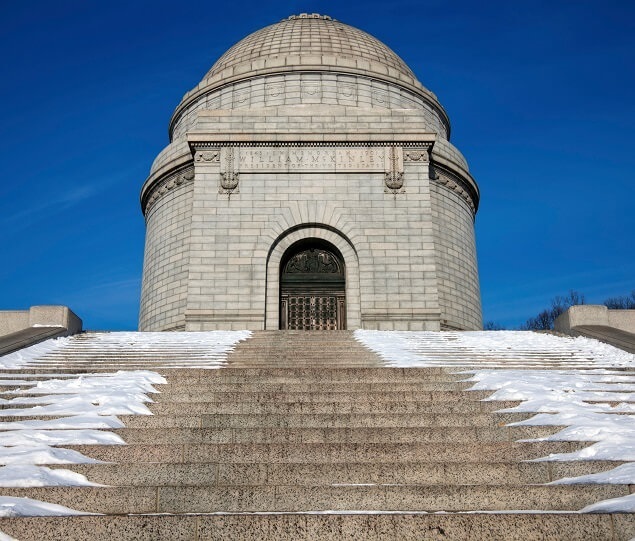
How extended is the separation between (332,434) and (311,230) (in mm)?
14347

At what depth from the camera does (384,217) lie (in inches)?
813

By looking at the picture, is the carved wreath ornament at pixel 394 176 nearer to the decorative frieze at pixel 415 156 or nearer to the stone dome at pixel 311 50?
the decorative frieze at pixel 415 156

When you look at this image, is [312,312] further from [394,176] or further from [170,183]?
[170,183]

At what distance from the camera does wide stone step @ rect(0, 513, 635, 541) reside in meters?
4.66

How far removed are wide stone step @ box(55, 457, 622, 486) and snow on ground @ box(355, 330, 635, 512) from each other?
365 millimetres

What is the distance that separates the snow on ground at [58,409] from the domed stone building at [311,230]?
7638 millimetres

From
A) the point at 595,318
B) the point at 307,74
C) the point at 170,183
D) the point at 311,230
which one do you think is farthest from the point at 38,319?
the point at 307,74

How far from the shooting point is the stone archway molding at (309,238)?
→ 1961cm

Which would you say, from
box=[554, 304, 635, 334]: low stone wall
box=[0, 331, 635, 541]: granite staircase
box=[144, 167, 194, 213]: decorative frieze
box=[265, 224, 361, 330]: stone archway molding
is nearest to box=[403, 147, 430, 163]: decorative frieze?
box=[265, 224, 361, 330]: stone archway molding

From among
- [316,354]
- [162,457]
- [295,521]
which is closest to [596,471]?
[295,521]

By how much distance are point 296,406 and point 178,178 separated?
19.1 m

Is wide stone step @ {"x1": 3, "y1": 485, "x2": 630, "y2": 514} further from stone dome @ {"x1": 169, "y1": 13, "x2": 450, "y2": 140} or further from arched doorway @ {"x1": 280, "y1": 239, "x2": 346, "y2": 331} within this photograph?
stone dome @ {"x1": 169, "y1": 13, "x2": 450, "y2": 140}

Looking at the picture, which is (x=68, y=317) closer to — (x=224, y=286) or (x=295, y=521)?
(x=224, y=286)

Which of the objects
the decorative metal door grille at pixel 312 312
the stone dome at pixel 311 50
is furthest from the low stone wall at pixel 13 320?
the stone dome at pixel 311 50
